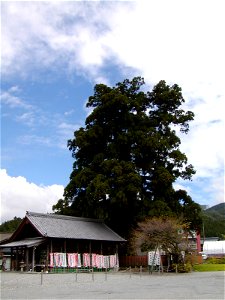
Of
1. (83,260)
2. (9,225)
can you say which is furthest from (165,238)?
(9,225)

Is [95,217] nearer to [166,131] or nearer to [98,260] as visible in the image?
[98,260]

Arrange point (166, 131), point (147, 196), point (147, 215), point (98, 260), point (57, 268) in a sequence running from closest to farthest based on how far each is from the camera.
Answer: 1. point (57, 268)
2. point (98, 260)
3. point (147, 215)
4. point (147, 196)
5. point (166, 131)

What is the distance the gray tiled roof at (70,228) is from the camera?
32.1 meters

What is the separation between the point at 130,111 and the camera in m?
42.3

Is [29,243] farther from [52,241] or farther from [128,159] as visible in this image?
[128,159]

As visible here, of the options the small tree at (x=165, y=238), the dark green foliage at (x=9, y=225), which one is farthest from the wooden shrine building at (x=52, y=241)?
the dark green foliage at (x=9, y=225)

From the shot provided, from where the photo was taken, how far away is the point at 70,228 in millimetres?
34125

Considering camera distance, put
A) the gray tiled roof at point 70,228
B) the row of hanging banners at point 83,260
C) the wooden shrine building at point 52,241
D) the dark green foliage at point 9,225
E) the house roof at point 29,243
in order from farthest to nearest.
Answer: the dark green foliage at point 9,225, the gray tiled roof at point 70,228, the row of hanging banners at point 83,260, the wooden shrine building at point 52,241, the house roof at point 29,243

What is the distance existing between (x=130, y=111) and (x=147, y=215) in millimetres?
11379

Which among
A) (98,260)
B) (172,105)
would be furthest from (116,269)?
(172,105)

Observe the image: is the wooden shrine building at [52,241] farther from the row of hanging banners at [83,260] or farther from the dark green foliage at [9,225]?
the dark green foliage at [9,225]

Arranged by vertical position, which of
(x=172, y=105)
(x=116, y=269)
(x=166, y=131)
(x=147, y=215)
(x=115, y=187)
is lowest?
(x=116, y=269)

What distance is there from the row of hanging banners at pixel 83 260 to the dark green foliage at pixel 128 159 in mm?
4574

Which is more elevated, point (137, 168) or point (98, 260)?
point (137, 168)
